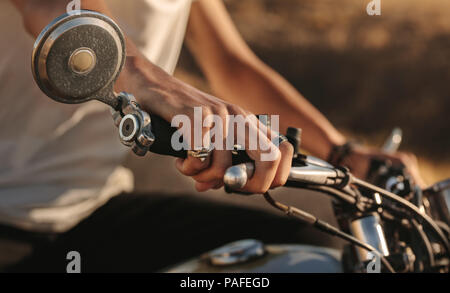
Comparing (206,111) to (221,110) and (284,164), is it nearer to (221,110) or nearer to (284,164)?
(221,110)

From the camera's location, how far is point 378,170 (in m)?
1.40

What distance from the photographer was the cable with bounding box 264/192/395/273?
930 millimetres

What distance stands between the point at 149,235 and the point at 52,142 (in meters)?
0.39

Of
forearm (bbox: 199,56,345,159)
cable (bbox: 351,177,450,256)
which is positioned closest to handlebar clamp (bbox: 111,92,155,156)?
cable (bbox: 351,177,450,256)

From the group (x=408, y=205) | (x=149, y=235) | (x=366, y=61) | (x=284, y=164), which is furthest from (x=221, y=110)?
(x=366, y=61)

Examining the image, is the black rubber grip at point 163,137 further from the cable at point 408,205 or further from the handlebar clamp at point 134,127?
the cable at point 408,205

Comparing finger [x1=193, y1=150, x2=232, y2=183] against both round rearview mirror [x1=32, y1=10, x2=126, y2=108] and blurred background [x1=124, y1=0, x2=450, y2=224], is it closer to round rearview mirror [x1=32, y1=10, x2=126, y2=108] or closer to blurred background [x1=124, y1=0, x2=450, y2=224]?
round rearview mirror [x1=32, y1=10, x2=126, y2=108]

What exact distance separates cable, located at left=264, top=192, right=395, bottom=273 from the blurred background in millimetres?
4687

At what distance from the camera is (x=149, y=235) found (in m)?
1.55

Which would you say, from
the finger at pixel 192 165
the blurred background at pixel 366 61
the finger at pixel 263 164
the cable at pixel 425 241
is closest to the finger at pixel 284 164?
the finger at pixel 263 164

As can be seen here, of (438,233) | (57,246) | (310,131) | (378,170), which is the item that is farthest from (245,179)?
(310,131)

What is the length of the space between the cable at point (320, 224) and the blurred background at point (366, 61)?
469cm
